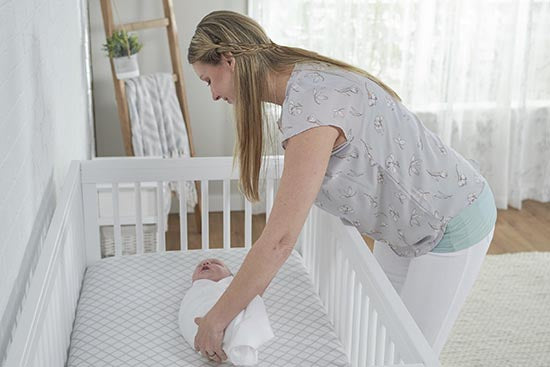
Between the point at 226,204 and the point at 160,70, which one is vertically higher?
the point at 160,70

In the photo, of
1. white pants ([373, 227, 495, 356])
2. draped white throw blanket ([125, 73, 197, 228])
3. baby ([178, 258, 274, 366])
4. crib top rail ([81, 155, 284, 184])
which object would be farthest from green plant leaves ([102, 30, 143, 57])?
white pants ([373, 227, 495, 356])

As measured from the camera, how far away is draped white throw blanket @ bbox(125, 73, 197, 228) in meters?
3.43

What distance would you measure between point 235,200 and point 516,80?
4.87 feet

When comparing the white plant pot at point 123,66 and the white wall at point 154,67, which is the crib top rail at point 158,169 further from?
the white wall at point 154,67

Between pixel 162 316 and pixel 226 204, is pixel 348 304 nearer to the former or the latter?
pixel 162 316

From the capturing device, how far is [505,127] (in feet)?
13.1

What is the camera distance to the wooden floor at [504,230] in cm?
363

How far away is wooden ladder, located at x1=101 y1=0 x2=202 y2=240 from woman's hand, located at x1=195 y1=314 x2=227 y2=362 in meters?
1.85

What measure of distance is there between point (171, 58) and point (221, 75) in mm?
2019

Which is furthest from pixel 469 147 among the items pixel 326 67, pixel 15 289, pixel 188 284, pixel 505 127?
pixel 15 289

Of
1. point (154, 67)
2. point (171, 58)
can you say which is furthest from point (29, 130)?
point (154, 67)

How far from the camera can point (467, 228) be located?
1735 mm

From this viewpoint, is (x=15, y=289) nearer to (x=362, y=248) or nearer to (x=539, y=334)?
(x=362, y=248)

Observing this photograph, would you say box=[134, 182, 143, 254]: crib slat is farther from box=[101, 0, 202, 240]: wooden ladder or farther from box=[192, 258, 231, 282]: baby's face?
box=[101, 0, 202, 240]: wooden ladder
